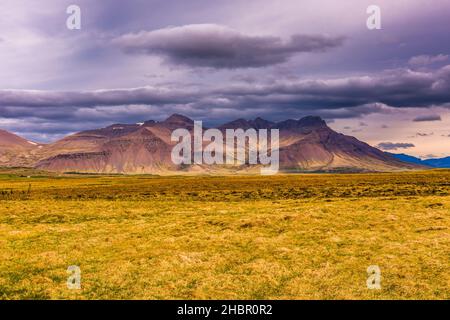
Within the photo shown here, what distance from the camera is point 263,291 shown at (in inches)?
728

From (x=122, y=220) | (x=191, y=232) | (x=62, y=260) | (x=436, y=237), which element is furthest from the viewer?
(x=122, y=220)

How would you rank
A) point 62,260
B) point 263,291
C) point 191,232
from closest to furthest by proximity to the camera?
point 263,291 < point 62,260 < point 191,232

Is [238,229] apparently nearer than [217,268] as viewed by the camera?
No

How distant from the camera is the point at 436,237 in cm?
2912

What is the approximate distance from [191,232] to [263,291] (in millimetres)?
15919

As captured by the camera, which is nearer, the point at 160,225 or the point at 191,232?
the point at 191,232

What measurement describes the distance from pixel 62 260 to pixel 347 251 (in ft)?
59.4

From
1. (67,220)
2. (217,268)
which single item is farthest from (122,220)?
(217,268)
